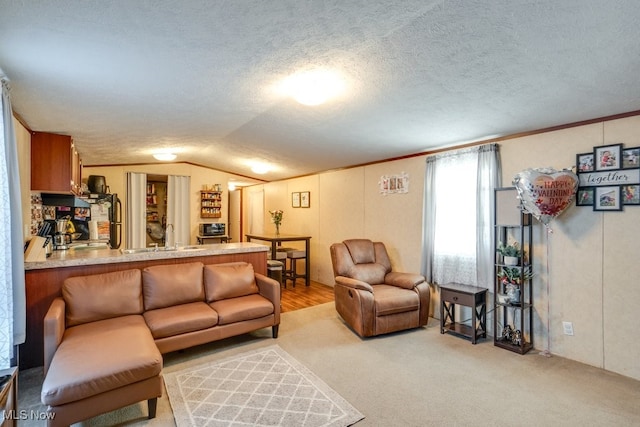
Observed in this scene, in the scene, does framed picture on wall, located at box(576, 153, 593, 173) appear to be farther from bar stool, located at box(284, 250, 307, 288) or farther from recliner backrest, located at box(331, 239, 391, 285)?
bar stool, located at box(284, 250, 307, 288)

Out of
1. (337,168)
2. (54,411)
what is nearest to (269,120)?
(337,168)

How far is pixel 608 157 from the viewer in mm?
2730

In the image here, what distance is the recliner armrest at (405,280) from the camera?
379 centimetres

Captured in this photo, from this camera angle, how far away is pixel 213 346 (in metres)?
3.26

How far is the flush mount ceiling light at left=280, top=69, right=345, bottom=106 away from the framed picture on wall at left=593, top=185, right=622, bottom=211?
2529mm

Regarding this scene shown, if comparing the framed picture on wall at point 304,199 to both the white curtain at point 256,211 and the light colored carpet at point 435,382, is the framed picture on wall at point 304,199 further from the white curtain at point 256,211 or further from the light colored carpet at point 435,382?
the light colored carpet at point 435,382

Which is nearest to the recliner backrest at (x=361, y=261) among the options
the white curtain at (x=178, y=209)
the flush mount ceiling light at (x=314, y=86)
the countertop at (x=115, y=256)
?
the countertop at (x=115, y=256)

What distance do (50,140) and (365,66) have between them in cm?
347

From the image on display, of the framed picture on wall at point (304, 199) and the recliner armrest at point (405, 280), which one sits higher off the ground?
the framed picture on wall at point (304, 199)

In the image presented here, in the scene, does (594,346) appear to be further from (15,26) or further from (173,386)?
(15,26)

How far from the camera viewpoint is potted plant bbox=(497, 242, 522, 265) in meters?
3.19

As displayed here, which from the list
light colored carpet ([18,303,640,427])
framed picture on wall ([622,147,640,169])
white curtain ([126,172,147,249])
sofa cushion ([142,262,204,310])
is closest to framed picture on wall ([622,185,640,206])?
framed picture on wall ([622,147,640,169])

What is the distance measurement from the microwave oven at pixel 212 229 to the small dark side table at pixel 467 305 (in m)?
5.48

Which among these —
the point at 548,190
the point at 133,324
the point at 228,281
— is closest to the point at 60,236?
→ the point at 133,324
